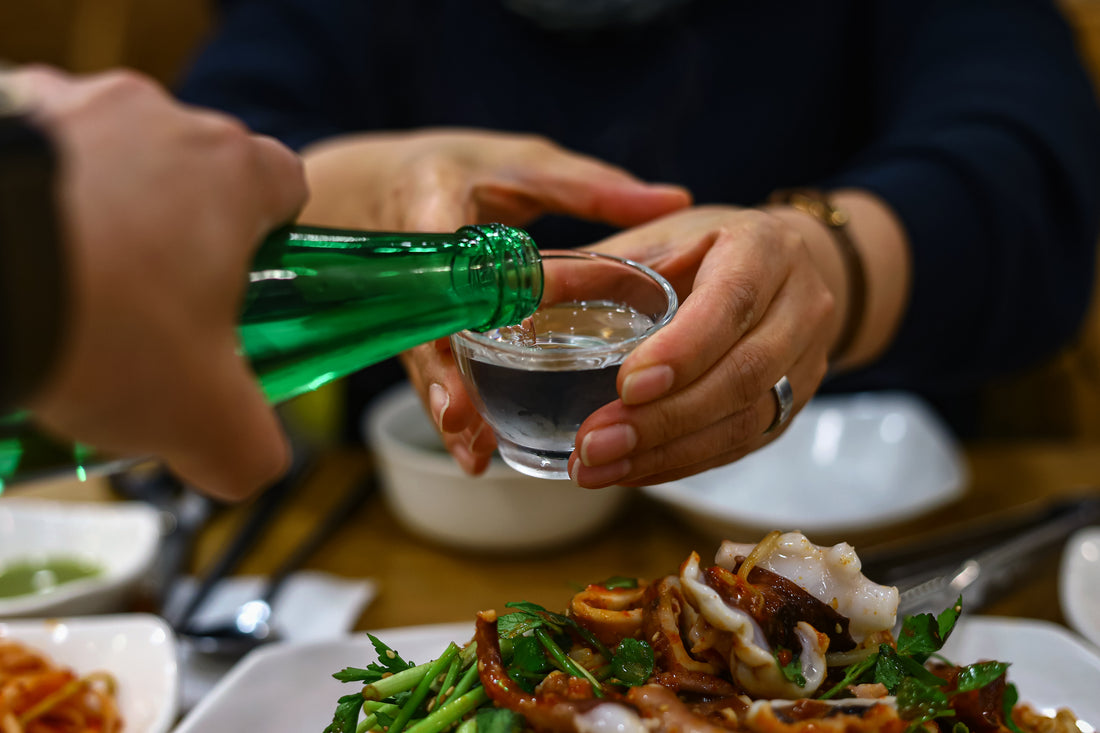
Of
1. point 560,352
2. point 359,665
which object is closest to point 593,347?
point 560,352

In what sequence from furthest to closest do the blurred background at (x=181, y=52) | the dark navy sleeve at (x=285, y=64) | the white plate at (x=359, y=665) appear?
the blurred background at (x=181, y=52) → the dark navy sleeve at (x=285, y=64) → the white plate at (x=359, y=665)

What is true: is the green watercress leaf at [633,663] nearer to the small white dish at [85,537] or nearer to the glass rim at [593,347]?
the glass rim at [593,347]

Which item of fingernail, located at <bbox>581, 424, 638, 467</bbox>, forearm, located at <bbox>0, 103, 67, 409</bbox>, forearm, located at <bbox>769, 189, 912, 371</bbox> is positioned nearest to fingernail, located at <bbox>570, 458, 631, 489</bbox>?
fingernail, located at <bbox>581, 424, 638, 467</bbox>

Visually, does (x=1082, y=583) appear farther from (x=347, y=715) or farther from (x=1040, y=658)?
(x=347, y=715)

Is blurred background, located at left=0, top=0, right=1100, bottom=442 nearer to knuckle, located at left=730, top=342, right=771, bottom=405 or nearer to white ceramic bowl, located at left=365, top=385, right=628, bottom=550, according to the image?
white ceramic bowl, located at left=365, top=385, right=628, bottom=550

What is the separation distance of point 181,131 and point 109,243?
9 cm

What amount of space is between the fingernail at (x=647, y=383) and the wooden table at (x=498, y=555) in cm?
71

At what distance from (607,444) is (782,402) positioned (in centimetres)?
25

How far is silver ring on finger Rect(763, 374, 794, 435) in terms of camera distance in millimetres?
860

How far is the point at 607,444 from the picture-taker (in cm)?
71

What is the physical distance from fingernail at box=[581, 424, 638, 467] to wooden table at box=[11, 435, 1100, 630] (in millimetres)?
663

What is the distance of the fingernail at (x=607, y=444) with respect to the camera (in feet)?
2.31

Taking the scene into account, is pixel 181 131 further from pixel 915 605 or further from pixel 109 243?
pixel 915 605

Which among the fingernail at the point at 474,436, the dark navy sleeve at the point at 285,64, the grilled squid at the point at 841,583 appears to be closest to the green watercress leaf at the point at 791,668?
the grilled squid at the point at 841,583
